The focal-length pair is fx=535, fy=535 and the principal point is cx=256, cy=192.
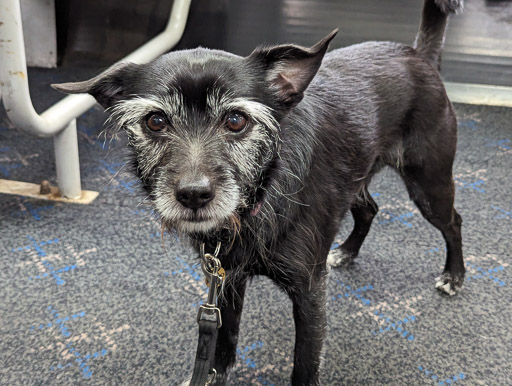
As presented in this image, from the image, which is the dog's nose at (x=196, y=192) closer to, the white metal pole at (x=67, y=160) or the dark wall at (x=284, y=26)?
the white metal pole at (x=67, y=160)

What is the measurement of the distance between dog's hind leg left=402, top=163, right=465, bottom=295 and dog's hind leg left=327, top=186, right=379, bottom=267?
233 mm

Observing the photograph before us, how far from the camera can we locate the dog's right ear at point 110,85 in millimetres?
1197

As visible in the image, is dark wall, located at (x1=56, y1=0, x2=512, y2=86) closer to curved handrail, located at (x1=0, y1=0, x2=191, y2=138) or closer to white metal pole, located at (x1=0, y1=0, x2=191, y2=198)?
white metal pole, located at (x1=0, y1=0, x2=191, y2=198)

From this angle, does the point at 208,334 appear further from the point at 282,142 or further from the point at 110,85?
the point at 110,85

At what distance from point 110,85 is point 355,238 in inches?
48.6

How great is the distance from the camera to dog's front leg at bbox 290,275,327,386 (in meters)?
1.45

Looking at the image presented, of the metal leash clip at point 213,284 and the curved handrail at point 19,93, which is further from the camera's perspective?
the curved handrail at point 19,93

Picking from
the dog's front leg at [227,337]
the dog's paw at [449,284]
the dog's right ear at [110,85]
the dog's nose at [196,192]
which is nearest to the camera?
the dog's nose at [196,192]

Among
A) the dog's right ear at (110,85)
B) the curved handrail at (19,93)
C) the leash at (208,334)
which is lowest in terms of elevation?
the leash at (208,334)

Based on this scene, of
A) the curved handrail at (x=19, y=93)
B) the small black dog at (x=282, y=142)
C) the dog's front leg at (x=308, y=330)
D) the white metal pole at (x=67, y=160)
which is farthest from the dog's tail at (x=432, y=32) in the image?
the white metal pole at (x=67, y=160)

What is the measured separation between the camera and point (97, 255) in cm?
212

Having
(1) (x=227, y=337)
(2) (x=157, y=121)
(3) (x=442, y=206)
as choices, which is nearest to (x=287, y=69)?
(2) (x=157, y=121)

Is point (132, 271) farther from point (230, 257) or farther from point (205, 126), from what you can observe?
point (205, 126)

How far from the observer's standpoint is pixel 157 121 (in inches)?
46.6
